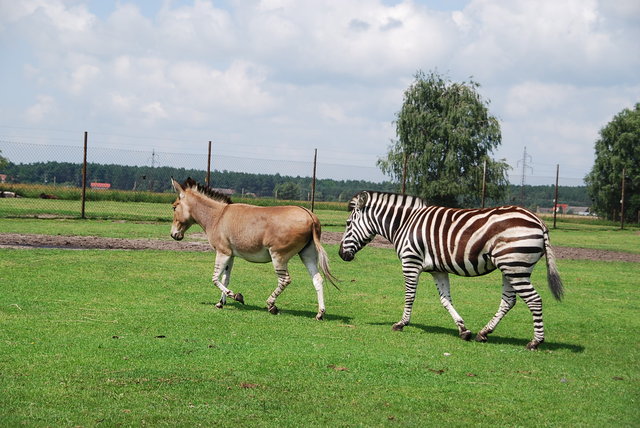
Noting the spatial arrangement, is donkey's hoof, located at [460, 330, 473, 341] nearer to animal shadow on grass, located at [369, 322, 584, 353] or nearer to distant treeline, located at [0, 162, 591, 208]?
animal shadow on grass, located at [369, 322, 584, 353]

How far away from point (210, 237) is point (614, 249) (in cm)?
2130

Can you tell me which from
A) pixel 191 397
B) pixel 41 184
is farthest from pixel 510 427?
pixel 41 184

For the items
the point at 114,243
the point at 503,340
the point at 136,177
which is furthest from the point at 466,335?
the point at 136,177

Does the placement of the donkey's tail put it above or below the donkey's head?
below

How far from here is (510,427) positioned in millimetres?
6527

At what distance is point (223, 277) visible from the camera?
13.0 m

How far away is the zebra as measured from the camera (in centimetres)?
1020

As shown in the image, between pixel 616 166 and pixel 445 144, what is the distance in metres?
22.9

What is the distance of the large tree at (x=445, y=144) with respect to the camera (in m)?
60.0

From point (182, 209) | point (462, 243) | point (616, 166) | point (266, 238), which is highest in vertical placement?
point (616, 166)

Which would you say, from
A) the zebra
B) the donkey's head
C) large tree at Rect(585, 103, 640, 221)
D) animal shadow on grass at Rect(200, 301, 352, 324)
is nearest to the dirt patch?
the donkey's head

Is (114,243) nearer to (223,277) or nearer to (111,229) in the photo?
(111,229)

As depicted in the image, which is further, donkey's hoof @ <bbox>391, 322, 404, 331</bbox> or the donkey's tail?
the donkey's tail

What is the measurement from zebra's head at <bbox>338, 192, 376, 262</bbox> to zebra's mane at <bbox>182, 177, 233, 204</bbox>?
2.56 m
